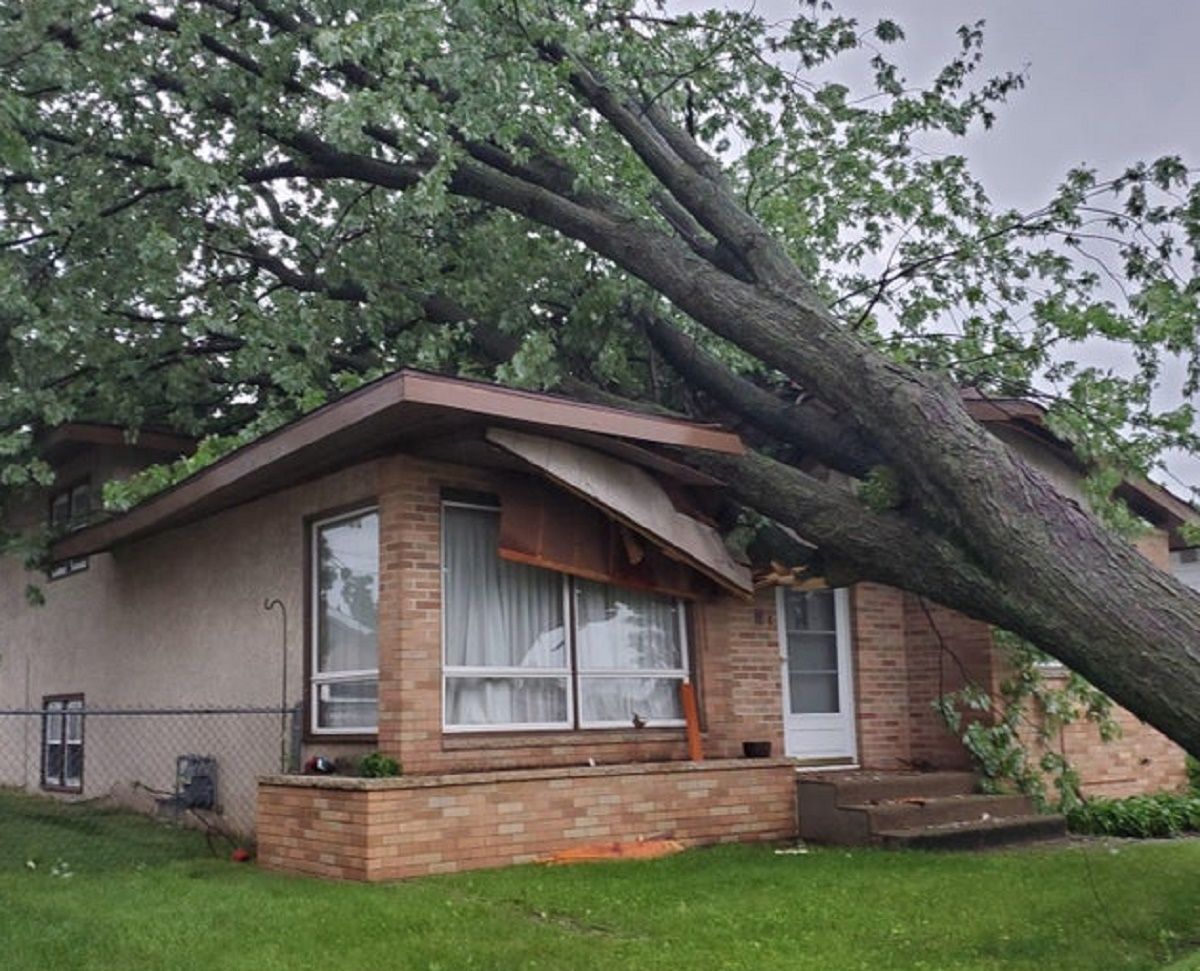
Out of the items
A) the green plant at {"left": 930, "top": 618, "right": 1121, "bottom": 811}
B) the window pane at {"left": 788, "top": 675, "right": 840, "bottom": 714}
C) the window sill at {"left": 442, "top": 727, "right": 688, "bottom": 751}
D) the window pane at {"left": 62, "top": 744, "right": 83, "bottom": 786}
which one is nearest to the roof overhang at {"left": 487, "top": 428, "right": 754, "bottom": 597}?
the window sill at {"left": 442, "top": 727, "right": 688, "bottom": 751}

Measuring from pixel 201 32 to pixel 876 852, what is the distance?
867 centimetres

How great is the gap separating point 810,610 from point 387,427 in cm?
520

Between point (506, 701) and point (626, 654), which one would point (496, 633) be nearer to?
point (506, 701)

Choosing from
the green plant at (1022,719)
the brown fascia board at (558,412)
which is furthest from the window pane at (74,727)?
the green plant at (1022,719)

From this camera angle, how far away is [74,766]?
14523 millimetres

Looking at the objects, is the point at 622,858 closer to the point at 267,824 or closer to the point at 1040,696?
the point at 267,824

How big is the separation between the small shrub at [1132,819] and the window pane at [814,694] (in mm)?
2292

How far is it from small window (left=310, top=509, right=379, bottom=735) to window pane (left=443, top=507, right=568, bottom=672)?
0.59 m

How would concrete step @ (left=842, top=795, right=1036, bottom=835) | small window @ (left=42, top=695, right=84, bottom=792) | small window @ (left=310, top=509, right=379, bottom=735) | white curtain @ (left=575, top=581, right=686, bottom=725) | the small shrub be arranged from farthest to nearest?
small window @ (left=42, top=695, right=84, bottom=792), the small shrub, white curtain @ (left=575, top=581, right=686, bottom=725), concrete step @ (left=842, top=795, right=1036, bottom=835), small window @ (left=310, top=509, right=379, bottom=735)

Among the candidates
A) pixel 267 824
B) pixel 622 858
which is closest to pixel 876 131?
pixel 622 858

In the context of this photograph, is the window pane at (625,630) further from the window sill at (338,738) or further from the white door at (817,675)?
the window sill at (338,738)

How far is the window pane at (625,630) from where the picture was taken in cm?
1072

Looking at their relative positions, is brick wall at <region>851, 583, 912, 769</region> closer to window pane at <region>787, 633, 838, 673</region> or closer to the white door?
the white door

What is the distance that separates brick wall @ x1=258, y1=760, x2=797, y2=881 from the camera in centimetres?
873
